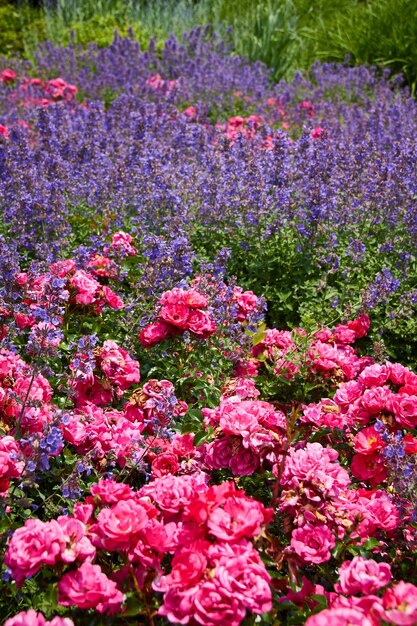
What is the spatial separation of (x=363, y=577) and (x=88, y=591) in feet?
2.15

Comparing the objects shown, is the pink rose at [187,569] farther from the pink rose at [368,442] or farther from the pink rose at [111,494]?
the pink rose at [368,442]

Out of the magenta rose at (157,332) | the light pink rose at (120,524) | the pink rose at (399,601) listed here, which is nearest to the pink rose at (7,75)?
the magenta rose at (157,332)

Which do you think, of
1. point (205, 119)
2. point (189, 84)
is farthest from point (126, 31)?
point (205, 119)

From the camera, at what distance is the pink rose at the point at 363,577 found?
173 cm

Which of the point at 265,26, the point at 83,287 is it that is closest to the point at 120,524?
the point at 83,287

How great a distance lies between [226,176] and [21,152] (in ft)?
4.20

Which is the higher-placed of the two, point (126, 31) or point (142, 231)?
point (142, 231)

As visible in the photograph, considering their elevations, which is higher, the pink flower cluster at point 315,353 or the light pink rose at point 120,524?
the light pink rose at point 120,524

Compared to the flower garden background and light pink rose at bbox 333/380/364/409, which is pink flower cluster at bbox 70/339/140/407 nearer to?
the flower garden background

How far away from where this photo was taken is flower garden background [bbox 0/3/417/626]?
1.73 metres

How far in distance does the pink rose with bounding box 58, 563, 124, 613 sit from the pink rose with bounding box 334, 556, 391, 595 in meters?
0.54

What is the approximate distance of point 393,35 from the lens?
9328mm

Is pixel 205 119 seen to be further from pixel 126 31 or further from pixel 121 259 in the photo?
pixel 126 31

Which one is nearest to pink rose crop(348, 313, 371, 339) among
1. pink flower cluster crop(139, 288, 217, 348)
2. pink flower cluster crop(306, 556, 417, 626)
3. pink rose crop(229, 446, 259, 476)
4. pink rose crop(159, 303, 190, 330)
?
pink flower cluster crop(139, 288, 217, 348)
